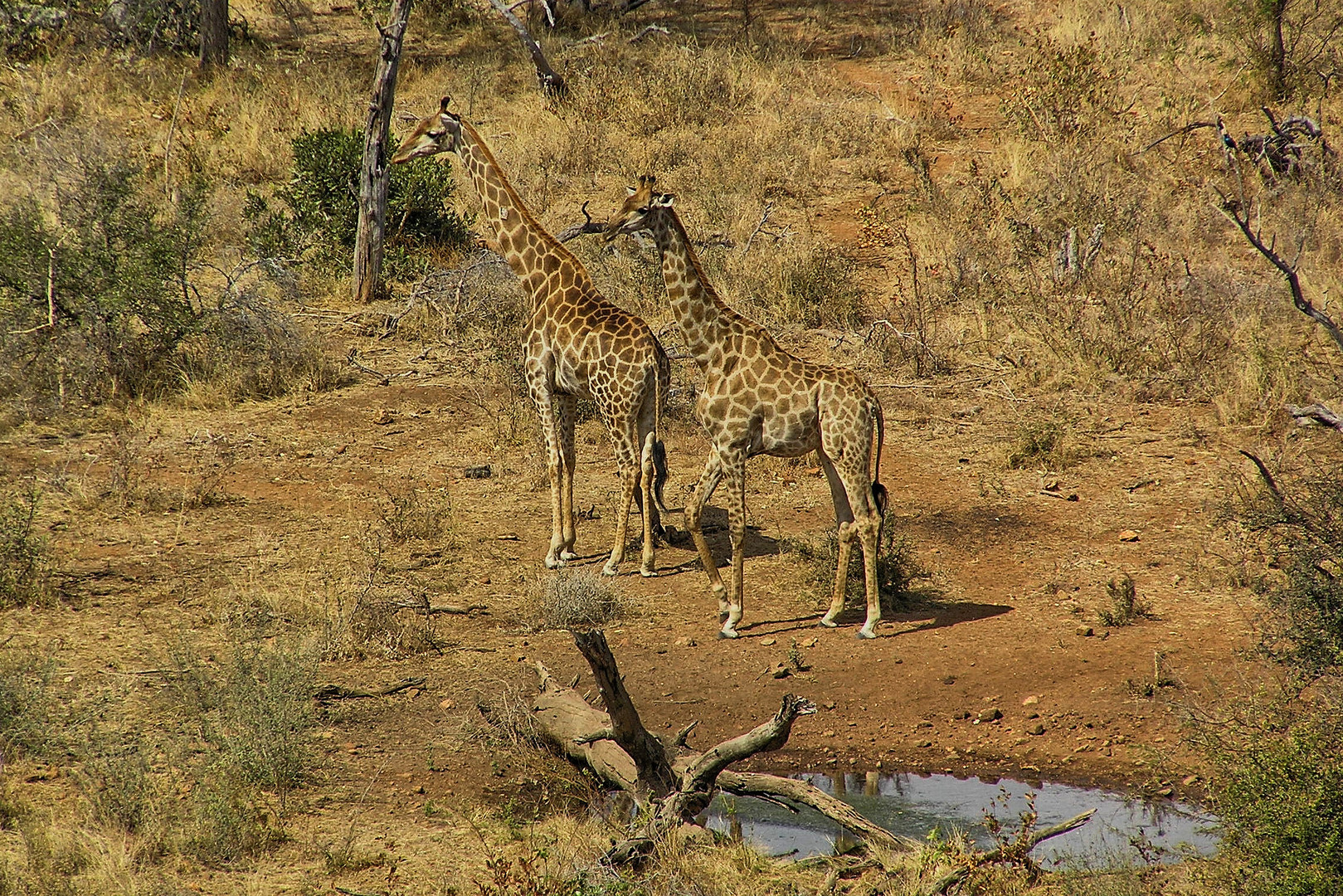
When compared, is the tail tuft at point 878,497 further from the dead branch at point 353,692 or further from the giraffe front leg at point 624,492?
the dead branch at point 353,692

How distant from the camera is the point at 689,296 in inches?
352

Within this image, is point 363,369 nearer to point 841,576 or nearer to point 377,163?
point 377,163

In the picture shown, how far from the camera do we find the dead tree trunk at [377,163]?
15.0 m

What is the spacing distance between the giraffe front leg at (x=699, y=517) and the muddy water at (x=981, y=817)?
1942mm

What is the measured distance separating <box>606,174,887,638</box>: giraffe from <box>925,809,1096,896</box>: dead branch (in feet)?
9.35

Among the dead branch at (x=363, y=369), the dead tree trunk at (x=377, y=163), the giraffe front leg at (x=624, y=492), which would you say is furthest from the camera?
the dead tree trunk at (x=377, y=163)

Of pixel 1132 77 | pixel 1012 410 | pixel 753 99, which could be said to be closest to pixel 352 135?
pixel 753 99

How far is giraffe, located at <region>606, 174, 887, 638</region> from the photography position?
8492 mm

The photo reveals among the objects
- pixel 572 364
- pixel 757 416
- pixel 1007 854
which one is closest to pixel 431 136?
pixel 572 364

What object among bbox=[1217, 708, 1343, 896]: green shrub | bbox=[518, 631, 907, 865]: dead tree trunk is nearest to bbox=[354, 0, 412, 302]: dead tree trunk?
bbox=[518, 631, 907, 865]: dead tree trunk

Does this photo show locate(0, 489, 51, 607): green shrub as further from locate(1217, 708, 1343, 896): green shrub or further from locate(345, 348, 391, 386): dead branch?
locate(1217, 708, 1343, 896): green shrub

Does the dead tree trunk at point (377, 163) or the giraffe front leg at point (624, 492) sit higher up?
the dead tree trunk at point (377, 163)

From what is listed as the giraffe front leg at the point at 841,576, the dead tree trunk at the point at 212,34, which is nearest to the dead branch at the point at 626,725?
the giraffe front leg at the point at 841,576

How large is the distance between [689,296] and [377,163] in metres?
7.69
